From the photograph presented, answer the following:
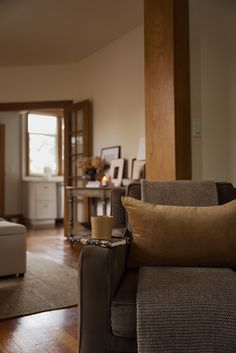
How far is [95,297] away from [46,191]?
19.7ft

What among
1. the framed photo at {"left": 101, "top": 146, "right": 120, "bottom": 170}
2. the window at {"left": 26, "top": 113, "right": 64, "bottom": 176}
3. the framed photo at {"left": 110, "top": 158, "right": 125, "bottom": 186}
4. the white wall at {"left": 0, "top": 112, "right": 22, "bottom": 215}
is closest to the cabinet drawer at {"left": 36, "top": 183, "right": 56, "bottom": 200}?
the window at {"left": 26, "top": 113, "right": 64, "bottom": 176}

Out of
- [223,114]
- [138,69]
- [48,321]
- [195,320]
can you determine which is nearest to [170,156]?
[223,114]

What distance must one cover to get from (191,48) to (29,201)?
17.1ft

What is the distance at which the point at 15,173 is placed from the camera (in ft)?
A: 25.3

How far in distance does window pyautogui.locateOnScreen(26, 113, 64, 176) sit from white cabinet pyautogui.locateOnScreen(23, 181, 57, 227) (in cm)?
52

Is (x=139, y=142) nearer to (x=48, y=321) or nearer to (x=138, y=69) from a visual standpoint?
(x=138, y=69)

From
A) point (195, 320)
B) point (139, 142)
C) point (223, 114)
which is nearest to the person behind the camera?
point (195, 320)

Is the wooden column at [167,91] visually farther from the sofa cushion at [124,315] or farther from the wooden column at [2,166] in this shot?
the wooden column at [2,166]

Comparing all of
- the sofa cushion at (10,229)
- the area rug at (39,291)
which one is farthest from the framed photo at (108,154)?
the sofa cushion at (10,229)

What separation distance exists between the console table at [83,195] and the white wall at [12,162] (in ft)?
8.26

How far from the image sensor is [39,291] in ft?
9.75

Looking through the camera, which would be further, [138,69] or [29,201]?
[29,201]

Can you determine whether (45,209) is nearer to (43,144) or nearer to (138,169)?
(43,144)

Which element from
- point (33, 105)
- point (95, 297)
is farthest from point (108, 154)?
point (95, 297)
